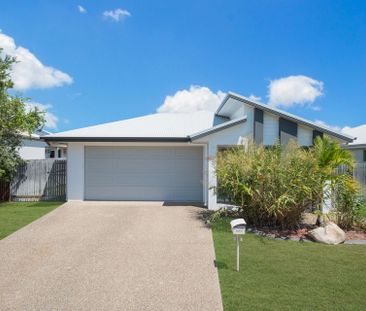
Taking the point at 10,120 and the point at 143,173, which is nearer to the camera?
the point at 10,120

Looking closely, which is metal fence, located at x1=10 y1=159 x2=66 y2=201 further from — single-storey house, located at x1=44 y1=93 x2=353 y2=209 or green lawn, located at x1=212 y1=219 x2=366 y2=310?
green lawn, located at x1=212 y1=219 x2=366 y2=310

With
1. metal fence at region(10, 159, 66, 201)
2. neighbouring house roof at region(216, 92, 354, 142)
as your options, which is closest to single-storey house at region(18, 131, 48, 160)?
metal fence at region(10, 159, 66, 201)

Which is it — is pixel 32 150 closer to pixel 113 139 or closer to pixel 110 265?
pixel 113 139

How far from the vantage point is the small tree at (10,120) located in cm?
1371

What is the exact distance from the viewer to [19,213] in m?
11.8

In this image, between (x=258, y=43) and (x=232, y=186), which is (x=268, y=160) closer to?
(x=232, y=186)

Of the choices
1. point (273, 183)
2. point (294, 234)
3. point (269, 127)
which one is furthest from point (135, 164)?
point (294, 234)

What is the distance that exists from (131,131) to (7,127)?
5.44 m

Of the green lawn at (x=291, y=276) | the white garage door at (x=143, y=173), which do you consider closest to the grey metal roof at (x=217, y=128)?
the white garage door at (x=143, y=173)

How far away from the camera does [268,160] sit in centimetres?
930

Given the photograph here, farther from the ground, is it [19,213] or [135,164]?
[135,164]

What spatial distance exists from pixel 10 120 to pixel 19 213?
4.55 m

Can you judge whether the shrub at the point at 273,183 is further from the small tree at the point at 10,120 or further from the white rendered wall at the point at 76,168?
the small tree at the point at 10,120

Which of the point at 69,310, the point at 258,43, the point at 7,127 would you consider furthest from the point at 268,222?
the point at 7,127
